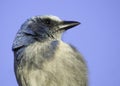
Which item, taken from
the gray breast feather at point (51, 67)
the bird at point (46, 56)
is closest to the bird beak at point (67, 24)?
the bird at point (46, 56)

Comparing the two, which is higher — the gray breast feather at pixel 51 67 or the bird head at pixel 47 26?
the bird head at pixel 47 26

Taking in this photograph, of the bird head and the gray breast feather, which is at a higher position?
the bird head

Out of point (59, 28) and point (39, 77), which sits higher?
point (59, 28)

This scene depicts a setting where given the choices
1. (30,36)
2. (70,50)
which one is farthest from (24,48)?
(70,50)

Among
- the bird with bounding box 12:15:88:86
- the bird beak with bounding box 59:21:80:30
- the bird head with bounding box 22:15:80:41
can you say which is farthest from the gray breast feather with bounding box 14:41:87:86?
the bird beak with bounding box 59:21:80:30

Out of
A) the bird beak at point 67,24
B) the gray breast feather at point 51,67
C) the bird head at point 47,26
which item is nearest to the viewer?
the gray breast feather at point 51,67

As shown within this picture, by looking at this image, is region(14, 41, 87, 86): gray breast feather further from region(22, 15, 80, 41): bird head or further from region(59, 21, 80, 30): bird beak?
region(59, 21, 80, 30): bird beak

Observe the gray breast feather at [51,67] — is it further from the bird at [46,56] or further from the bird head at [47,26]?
the bird head at [47,26]

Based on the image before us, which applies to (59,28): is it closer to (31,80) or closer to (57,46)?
(57,46)
